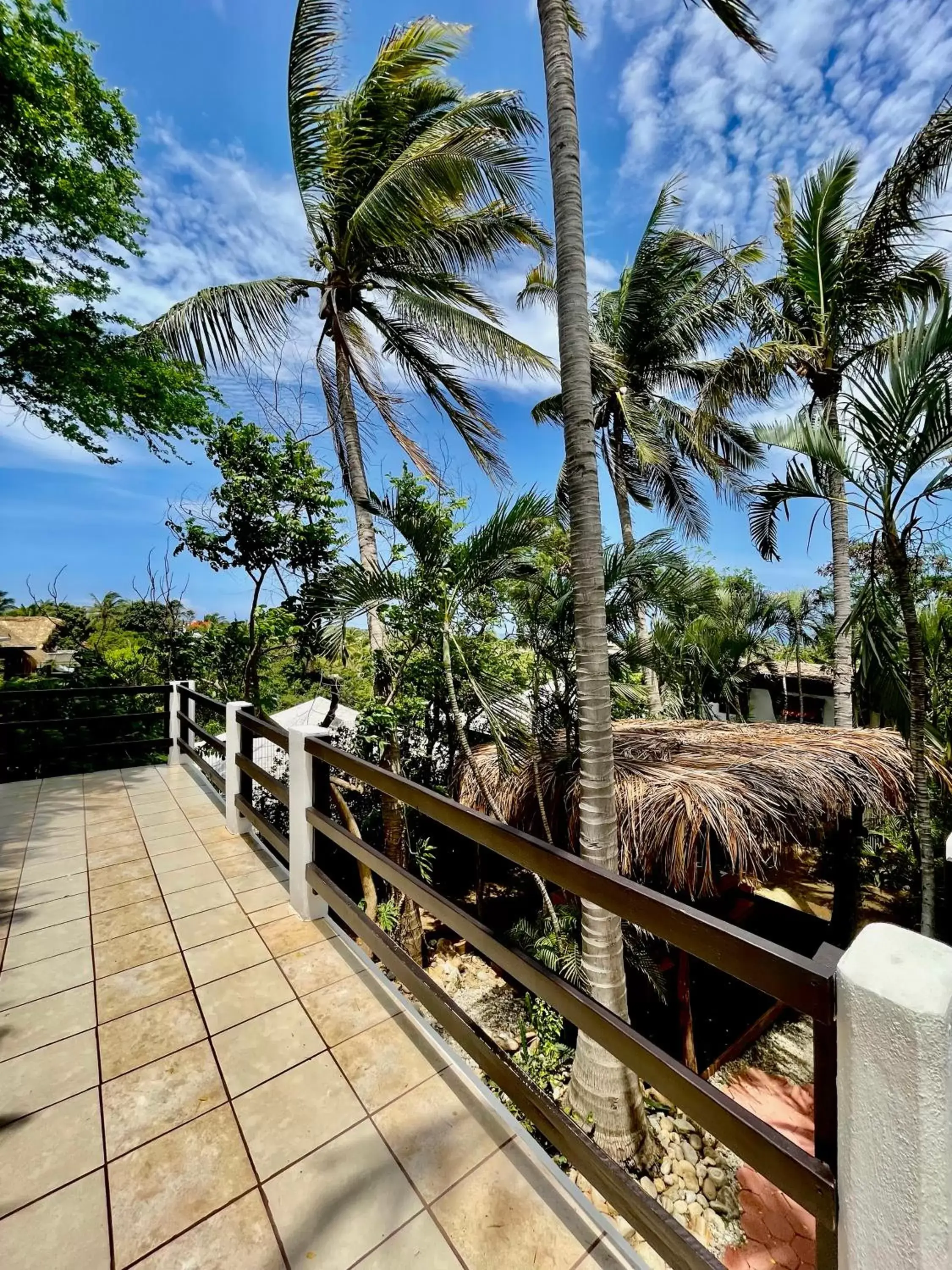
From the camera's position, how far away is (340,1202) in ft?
4.39

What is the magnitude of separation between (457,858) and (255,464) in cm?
600

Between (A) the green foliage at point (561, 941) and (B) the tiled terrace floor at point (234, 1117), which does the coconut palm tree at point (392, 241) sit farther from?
(B) the tiled terrace floor at point (234, 1117)

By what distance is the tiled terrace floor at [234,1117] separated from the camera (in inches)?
49.1

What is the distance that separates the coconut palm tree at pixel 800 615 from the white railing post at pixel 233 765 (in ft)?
42.9

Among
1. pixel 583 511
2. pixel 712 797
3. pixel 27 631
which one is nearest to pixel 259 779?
pixel 583 511

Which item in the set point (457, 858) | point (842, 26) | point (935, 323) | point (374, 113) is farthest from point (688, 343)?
point (457, 858)

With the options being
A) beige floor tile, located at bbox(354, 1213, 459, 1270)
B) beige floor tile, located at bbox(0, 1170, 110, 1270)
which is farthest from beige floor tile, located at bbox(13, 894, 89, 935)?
beige floor tile, located at bbox(354, 1213, 459, 1270)

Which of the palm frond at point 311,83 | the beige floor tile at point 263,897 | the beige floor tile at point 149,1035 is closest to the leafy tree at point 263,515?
the palm frond at point 311,83

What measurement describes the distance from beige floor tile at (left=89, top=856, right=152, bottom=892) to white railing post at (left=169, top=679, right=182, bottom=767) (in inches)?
111

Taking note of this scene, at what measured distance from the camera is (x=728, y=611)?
11625 millimetres

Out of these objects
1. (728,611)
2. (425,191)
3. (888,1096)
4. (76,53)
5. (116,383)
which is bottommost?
(888,1096)

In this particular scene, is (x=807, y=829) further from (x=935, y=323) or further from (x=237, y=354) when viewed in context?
(x=237, y=354)

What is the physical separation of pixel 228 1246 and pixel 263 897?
179cm

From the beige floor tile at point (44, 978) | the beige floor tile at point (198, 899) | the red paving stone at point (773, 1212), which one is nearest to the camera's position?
the beige floor tile at point (44, 978)
